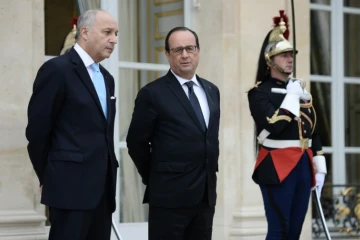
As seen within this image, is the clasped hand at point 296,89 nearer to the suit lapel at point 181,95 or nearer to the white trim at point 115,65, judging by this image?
the suit lapel at point 181,95

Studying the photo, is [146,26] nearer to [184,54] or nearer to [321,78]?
[321,78]

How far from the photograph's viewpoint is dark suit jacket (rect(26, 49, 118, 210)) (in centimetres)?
477

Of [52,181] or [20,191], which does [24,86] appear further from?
[52,181]

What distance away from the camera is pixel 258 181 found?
640 cm

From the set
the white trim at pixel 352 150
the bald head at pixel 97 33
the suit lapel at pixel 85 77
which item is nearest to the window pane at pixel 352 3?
the white trim at pixel 352 150

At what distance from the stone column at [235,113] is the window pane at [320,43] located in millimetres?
1670

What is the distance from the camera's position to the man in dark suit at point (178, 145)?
5.07 m

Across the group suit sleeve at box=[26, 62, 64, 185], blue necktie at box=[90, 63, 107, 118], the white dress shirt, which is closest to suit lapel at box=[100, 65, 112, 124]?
blue necktie at box=[90, 63, 107, 118]

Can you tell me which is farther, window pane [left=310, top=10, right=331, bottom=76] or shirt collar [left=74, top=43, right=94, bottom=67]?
window pane [left=310, top=10, right=331, bottom=76]

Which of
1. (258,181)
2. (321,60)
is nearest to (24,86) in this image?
(258,181)

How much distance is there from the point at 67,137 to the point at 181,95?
677 mm

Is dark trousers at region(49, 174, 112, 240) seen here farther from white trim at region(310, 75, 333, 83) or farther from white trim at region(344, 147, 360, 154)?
white trim at region(344, 147, 360, 154)

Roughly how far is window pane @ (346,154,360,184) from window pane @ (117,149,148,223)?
8.31 ft

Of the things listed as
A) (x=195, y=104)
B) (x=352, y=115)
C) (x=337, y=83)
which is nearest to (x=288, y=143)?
(x=195, y=104)
